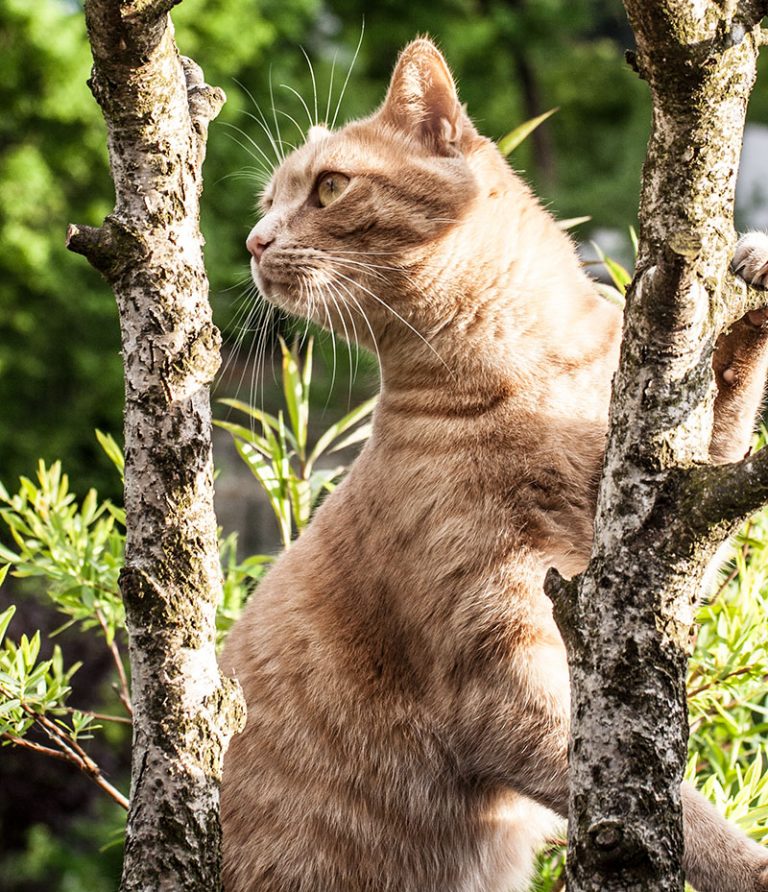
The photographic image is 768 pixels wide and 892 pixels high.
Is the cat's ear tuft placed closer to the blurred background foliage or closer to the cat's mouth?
the cat's mouth

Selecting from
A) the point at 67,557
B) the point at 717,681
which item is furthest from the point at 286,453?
the point at 717,681

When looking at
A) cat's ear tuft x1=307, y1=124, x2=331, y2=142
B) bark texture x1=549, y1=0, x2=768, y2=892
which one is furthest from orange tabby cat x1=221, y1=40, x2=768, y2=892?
bark texture x1=549, y1=0, x2=768, y2=892

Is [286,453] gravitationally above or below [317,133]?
below

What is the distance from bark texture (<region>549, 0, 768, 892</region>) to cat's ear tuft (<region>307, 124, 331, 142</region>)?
1114 mm

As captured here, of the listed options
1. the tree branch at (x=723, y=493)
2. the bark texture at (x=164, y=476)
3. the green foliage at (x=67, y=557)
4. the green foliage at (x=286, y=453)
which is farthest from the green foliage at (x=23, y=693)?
the tree branch at (x=723, y=493)

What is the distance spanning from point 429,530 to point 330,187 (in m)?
0.65

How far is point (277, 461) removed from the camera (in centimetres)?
221

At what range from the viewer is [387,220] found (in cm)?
178

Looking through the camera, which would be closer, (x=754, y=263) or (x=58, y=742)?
(x=754, y=263)

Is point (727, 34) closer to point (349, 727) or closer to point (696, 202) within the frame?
point (696, 202)

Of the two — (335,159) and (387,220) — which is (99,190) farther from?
(387,220)

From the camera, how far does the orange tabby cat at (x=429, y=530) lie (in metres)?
1.56

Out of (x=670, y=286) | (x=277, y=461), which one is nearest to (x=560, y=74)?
(x=277, y=461)

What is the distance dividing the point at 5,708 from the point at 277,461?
83 cm
